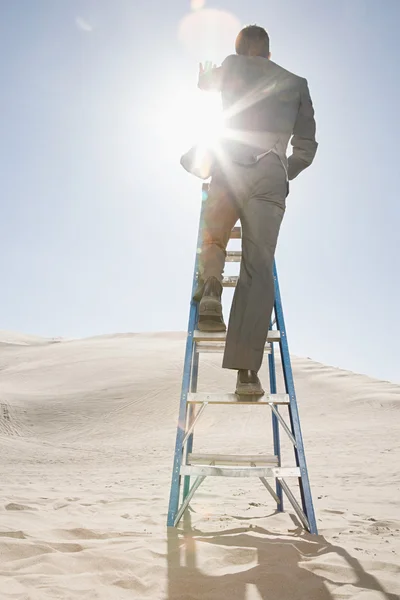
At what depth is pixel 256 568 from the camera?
216 centimetres

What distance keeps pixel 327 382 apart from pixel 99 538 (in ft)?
A: 59.8

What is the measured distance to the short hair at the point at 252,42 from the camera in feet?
10.00

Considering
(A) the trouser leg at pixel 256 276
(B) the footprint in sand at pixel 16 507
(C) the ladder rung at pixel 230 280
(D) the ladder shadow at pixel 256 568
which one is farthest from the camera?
(B) the footprint in sand at pixel 16 507

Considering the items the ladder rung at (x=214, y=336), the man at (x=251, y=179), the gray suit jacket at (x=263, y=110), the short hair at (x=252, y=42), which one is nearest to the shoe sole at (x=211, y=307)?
the man at (x=251, y=179)

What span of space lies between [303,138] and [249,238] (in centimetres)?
91

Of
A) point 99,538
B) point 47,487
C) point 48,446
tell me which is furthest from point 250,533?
point 48,446

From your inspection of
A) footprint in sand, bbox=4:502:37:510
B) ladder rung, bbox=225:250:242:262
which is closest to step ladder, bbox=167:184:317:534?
ladder rung, bbox=225:250:242:262

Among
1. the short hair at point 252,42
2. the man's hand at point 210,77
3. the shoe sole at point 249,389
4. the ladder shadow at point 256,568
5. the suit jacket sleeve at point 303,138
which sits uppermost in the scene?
the short hair at point 252,42

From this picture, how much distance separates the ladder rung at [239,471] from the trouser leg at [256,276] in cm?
65

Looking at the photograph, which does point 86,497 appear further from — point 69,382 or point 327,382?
point 327,382

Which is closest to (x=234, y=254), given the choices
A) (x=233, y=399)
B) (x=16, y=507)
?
(x=233, y=399)

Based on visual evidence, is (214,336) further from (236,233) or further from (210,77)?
(210,77)

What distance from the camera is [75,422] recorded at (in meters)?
14.5

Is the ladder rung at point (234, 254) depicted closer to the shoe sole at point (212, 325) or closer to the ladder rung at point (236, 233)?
the ladder rung at point (236, 233)
